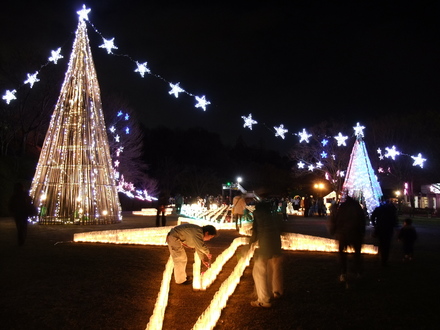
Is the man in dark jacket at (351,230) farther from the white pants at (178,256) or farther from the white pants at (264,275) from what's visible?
the white pants at (178,256)

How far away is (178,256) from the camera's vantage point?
291 inches

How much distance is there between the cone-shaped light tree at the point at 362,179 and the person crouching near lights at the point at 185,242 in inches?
711

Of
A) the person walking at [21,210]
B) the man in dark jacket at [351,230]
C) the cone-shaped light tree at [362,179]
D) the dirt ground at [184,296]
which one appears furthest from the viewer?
the cone-shaped light tree at [362,179]

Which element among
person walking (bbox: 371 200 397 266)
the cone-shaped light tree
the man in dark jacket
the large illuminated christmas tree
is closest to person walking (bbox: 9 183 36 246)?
the large illuminated christmas tree

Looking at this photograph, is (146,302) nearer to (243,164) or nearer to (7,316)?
(7,316)

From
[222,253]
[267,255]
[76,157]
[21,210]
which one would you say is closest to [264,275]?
[267,255]

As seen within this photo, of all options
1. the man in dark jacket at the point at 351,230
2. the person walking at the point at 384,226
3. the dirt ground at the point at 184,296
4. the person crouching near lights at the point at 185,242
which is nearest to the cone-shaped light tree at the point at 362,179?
the dirt ground at the point at 184,296

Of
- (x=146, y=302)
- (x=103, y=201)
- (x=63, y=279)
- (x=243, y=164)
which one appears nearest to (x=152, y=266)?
(x=63, y=279)

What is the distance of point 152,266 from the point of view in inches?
364

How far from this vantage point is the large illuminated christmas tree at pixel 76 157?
18.4 m

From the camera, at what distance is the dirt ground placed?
18.0ft

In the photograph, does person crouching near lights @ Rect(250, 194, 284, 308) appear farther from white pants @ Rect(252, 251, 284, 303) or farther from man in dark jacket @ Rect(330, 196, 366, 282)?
man in dark jacket @ Rect(330, 196, 366, 282)

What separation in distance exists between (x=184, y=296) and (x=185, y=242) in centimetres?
92

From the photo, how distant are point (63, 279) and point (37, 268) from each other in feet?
→ 3.99
